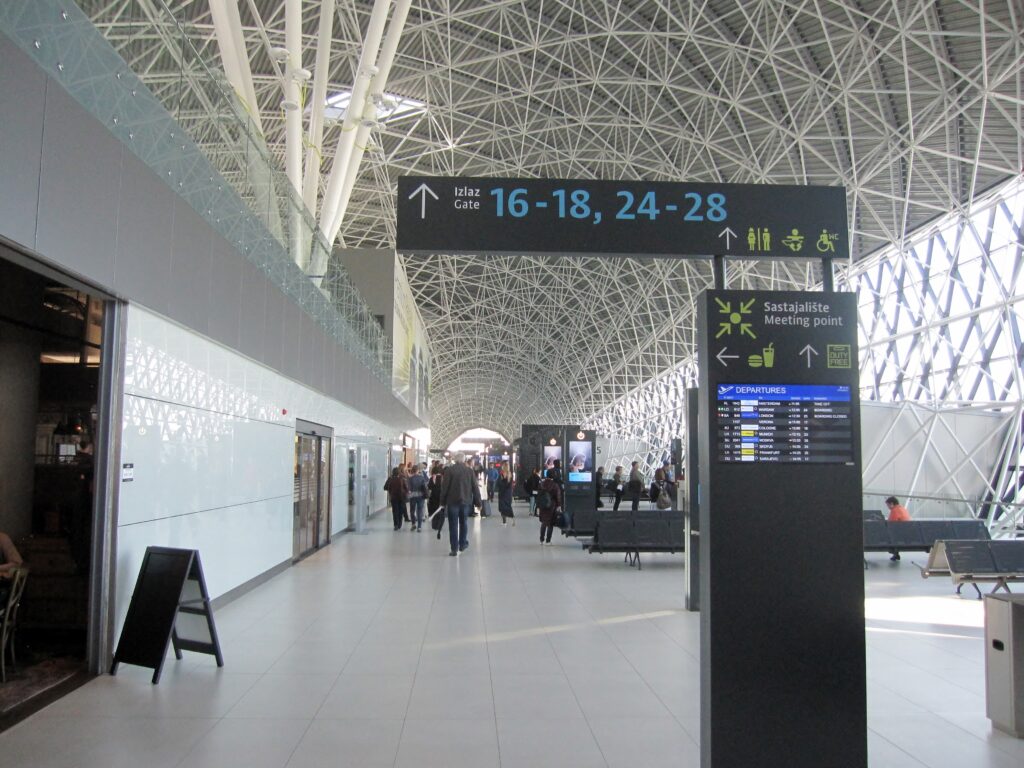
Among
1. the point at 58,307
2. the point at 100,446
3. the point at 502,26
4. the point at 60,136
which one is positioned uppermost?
the point at 502,26

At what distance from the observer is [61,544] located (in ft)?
23.7

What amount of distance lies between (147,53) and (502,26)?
2682 centimetres

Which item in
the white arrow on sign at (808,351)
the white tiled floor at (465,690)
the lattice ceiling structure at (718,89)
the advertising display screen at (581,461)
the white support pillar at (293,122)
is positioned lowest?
the white tiled floor at (465,690)

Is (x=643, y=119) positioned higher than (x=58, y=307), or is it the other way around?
(x=643, y=119)

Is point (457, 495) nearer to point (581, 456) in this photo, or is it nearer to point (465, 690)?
point (465, 690)

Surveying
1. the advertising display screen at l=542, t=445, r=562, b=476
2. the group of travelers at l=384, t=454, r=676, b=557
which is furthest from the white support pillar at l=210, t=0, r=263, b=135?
the advertising display screen at l=542, t=445, r=562, b=476

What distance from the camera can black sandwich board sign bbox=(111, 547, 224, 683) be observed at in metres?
6.50

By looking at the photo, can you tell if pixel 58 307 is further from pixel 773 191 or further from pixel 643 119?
pixel 643 119

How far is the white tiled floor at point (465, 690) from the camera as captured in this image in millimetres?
4883

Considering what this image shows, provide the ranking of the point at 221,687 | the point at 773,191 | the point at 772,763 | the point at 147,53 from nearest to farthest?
the point at 772,763 < the point at 773,191 < the point at 221,687 < the point at 147,53

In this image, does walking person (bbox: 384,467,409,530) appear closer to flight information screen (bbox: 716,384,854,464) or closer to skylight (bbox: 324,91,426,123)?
skylight (bbox: 324,91,426,123)

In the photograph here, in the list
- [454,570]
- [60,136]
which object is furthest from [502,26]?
[60,136]

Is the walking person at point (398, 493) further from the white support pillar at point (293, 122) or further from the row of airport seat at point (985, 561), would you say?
the row of airport seat at point (985, 561)

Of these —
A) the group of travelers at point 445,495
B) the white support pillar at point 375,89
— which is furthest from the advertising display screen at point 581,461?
the white support pillar at point 375,89
